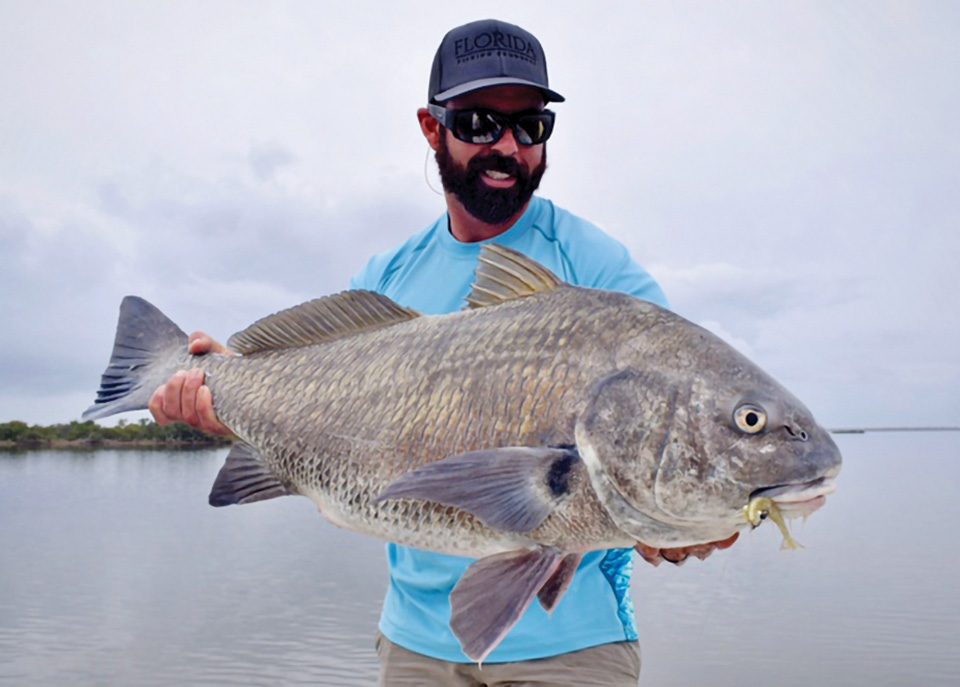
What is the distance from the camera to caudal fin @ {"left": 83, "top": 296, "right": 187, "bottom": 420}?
4602mm

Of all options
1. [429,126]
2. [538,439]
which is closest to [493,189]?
[429,126]

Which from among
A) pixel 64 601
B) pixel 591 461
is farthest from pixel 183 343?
pixel 64 601

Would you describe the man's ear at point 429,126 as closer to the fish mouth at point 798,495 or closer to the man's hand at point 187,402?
the man's hand at point 187,402

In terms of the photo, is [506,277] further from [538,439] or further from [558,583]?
[558,583]

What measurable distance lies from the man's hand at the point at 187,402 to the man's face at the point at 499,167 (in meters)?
1.56

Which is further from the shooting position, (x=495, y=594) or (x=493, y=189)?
(x=493, y=189)

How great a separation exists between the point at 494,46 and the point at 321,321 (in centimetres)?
155

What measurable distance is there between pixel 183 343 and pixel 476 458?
2.39 m

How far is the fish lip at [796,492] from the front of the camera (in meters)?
2.64

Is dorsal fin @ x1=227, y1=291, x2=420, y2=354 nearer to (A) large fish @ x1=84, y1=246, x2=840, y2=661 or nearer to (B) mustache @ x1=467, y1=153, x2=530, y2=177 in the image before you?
(A) large fish @ x1=84, y1=246, x2=840, y2=661

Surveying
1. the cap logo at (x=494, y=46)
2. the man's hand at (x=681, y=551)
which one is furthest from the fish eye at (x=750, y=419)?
the cap logo at (x=494, y=46)

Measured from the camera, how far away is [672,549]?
3012 mm

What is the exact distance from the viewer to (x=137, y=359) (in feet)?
15.6

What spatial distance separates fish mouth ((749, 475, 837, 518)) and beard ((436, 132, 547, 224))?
6.77ft
